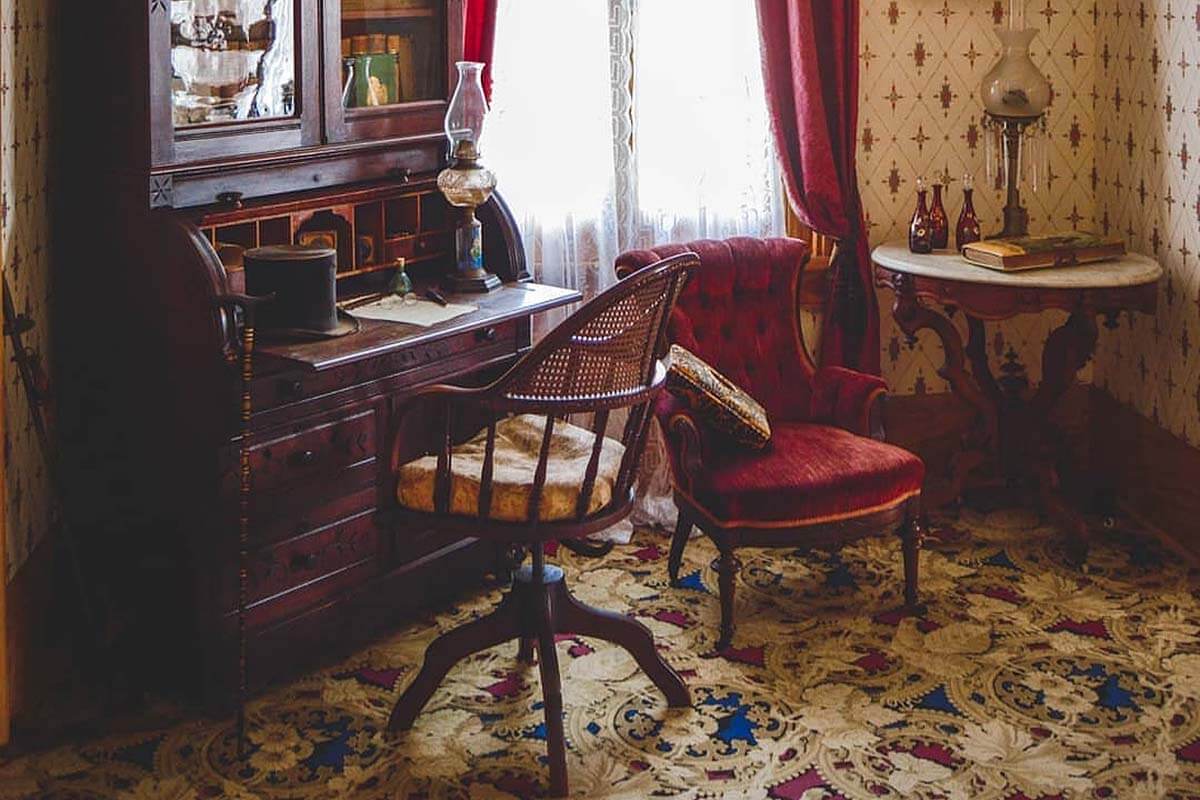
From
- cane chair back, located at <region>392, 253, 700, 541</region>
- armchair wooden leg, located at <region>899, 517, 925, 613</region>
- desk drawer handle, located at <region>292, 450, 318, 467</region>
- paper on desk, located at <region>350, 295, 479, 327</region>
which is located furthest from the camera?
armchair wooden leg, located at <region>899, 517, 925, 613</region>

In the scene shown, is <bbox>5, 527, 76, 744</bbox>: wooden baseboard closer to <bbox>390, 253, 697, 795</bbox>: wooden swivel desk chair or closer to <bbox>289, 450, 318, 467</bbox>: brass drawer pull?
<bbox>289, 450, 318, 467</bbox>: brass drawer pull

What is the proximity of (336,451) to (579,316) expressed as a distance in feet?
2.67

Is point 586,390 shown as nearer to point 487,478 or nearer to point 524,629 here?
point 487,478

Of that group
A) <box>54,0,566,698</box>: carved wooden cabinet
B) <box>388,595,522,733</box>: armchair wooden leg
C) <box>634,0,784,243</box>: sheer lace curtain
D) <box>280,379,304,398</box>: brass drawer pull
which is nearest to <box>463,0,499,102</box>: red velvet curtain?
<box>54,0,566,698</box>: carved wooden cabinet

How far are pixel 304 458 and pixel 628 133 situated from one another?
5.38 ft

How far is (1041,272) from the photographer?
14.1ft

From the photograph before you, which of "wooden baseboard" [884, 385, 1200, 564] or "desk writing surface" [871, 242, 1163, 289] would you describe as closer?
"desk writing surface" [871, 242, 1163, 289]

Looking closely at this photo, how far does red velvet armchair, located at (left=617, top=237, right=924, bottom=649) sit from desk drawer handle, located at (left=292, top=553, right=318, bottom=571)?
0.94m

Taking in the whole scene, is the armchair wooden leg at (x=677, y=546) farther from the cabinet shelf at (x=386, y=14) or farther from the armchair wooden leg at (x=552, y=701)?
the cabinet shelf at (x=386, y=14)

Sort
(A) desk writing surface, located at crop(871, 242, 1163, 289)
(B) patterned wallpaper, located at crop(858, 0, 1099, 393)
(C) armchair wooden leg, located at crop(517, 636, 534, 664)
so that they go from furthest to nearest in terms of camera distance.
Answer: (B) patterned wallpaper, located at crop(858, 0, 1099, 393), (A) desk writing surface, located at crop(871, 242, 1163, 289), (C) armchair wooden leg, located at crop(517, 636, 534, 664)

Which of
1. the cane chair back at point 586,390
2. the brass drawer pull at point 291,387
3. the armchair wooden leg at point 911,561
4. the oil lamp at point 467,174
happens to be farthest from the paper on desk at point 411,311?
the armchair wooden leg at point 911,561

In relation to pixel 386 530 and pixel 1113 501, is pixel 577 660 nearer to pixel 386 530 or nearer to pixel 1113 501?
pixel 386 530

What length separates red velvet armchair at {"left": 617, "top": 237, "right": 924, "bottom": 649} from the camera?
3.84 meters

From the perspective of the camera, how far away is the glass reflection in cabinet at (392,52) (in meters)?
3.74
